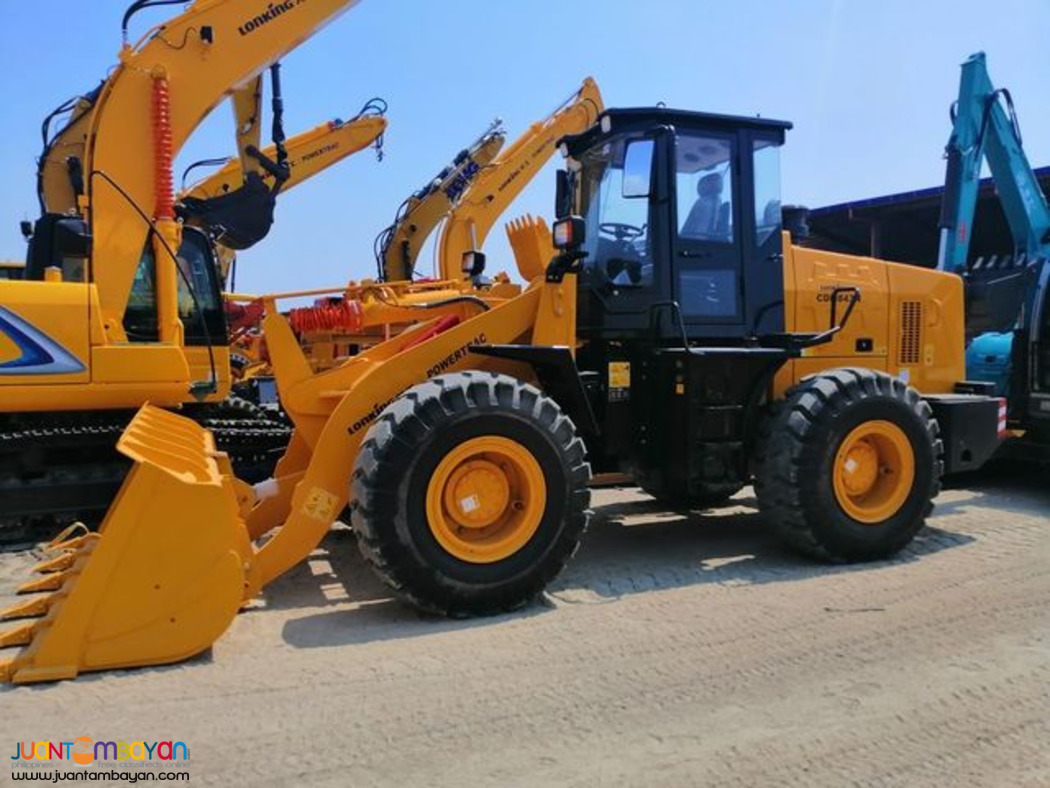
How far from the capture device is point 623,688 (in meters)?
3.50

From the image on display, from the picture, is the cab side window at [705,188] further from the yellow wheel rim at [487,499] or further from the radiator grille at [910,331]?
the yellow wheel rim at [487,499]

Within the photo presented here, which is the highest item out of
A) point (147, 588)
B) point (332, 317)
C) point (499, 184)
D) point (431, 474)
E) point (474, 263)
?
point (499, 184)

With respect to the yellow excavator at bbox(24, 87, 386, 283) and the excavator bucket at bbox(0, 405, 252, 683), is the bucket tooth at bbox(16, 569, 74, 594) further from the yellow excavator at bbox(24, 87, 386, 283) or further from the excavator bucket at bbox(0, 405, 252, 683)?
the yellow excavator at bbox(24, 87, 386, 283)

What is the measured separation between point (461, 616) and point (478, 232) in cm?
910

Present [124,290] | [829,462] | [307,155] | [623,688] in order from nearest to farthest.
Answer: [623,688] → [829,462] → [124,290] → [307,155]

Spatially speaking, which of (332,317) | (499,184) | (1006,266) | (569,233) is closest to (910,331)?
(569,233)

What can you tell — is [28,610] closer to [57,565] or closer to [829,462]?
[57,565]

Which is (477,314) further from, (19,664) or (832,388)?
(19,664)

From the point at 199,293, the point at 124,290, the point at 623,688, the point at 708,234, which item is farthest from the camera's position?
the point at 199,293

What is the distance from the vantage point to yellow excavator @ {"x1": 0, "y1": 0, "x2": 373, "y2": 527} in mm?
5672

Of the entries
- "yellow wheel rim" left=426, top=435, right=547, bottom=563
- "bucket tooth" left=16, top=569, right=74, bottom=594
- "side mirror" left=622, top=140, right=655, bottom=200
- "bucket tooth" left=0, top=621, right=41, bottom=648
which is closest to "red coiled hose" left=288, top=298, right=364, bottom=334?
"side mirror" left=622, top=140, right=655, bottom=200

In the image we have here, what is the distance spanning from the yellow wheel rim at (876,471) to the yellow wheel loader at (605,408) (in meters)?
0.02

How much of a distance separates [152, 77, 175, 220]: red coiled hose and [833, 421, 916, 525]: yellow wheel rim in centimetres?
526

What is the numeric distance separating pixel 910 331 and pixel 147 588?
18.3 ft
